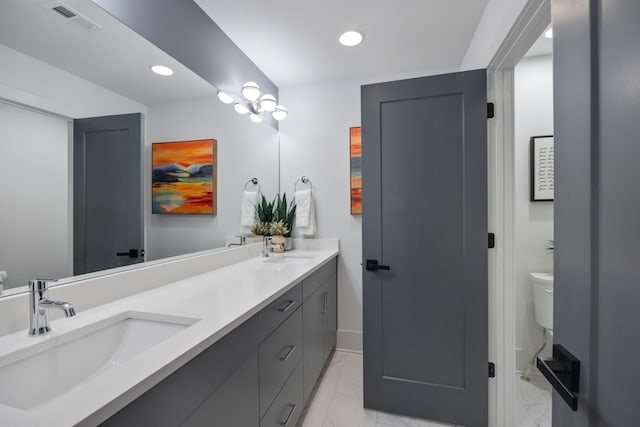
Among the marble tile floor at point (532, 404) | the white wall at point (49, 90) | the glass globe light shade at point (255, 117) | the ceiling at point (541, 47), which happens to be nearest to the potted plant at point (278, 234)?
the glass globe light shade at point (255, 117)

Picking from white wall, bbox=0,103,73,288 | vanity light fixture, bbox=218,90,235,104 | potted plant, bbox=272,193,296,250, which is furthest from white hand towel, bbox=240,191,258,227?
white wall, bbox=0,103,73,288

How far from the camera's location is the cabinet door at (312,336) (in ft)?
5.73

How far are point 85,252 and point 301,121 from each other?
210 centimetres

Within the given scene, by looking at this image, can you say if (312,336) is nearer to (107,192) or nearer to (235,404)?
(235,404)

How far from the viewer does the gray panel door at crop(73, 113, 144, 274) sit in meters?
1.11

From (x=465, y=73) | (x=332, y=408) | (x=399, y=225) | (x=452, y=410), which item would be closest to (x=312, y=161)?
(x=399, y=225)

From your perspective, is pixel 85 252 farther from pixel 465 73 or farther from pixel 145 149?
pixel 465 73

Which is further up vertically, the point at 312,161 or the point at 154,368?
the point at 312,161

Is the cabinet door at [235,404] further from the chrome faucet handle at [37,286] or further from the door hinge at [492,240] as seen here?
the door hinge at [492,240]

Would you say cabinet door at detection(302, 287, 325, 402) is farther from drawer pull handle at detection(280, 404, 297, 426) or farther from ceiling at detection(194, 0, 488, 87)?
ceiling at detection(194, 0, 488, 87)

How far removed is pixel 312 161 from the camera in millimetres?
2750

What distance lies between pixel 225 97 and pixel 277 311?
1.54m

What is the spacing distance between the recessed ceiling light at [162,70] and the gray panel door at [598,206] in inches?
65.0

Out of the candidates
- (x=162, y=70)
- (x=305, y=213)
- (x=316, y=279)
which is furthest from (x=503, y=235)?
(x=162, y=70)
